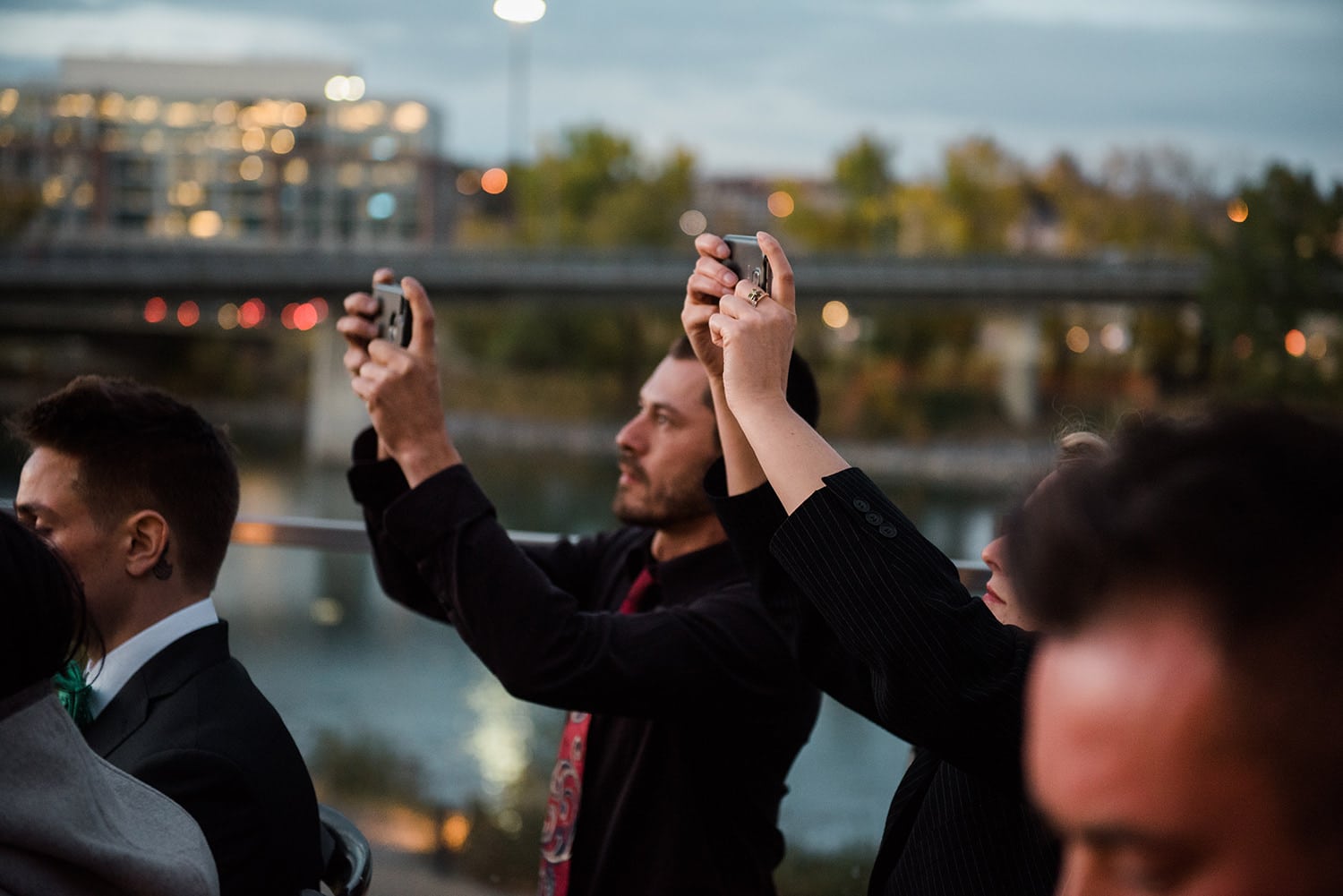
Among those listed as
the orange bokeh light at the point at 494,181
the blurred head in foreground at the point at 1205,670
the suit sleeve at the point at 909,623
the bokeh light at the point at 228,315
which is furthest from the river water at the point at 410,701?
the orange bokeh light at the point at 494,181

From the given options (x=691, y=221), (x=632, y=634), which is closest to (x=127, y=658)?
(x=632, y=634)

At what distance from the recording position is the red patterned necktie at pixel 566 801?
226cm

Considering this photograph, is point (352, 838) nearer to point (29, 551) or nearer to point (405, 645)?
point (29, 551)

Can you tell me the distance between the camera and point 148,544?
2.02m

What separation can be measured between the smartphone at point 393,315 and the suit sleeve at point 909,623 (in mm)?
928

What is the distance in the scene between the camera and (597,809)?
2.27m

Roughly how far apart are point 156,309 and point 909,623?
115ft

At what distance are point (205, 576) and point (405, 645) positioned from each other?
2681mm

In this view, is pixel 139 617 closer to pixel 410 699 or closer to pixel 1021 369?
pixel 410 699

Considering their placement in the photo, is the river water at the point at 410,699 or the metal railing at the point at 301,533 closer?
the metal railing at the point at 301,533

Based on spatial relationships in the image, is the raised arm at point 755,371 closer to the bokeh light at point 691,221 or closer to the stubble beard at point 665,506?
the stubble beard at point 665,506

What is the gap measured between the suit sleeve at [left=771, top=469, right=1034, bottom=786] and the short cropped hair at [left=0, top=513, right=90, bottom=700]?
66 cm

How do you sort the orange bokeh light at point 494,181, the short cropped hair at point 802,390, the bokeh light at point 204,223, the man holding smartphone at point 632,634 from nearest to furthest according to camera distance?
the man holding smartphone at point 632,634, the short cropped hair at point 802,390, the orange bokeh light at point 494,181, the bokeh light at point 204,223

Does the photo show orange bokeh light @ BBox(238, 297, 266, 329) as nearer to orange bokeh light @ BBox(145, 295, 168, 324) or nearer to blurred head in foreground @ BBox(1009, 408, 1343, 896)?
orange bokeh light @ BBox(145, 295, 168, 324)
